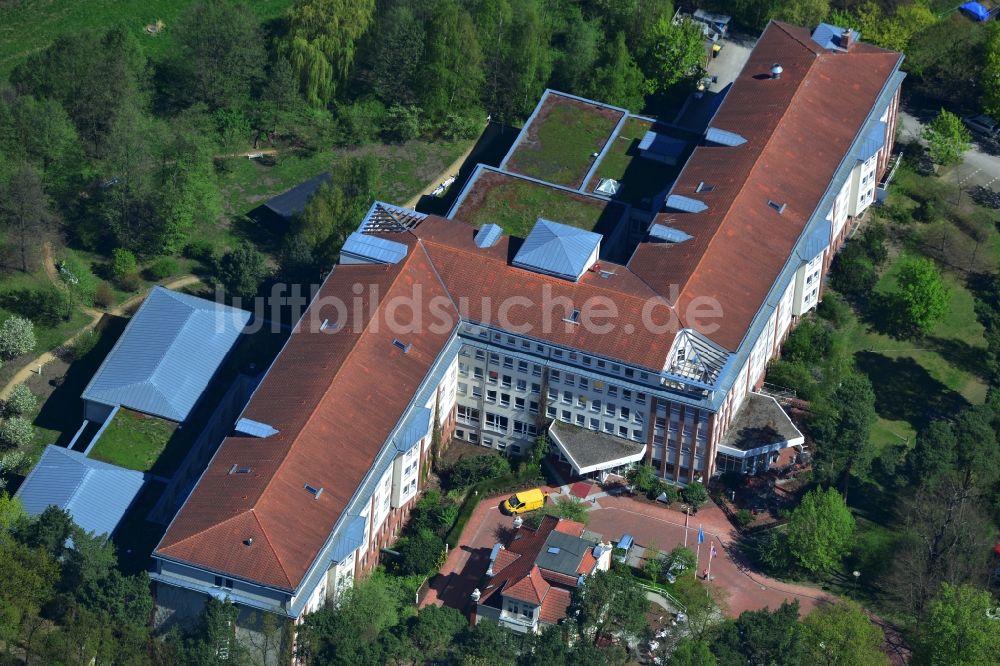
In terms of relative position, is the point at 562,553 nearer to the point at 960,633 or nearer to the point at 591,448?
the point at 591,448

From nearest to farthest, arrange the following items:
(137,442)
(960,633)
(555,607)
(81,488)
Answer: (960,633)
(555,607)
(81,488)
(137,442)

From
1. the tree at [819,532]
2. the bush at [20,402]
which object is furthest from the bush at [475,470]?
the bush at [20,402]

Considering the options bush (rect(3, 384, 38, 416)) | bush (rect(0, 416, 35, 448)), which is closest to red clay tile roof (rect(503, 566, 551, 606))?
bush (rect(0, 416, 35, 448))

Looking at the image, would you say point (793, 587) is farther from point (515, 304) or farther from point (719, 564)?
point (515, 304)

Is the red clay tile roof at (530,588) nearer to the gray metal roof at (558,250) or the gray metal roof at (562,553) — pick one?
the gray metal roof at (562,553)

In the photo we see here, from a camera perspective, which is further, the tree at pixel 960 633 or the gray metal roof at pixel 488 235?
the gray metal roof at pixel 488 235

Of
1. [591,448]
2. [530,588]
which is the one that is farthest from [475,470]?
[530,588]

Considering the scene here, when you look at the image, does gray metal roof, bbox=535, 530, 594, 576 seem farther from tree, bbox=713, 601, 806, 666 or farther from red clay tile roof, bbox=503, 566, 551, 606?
tree, bbox=713, 601, 806, 666
